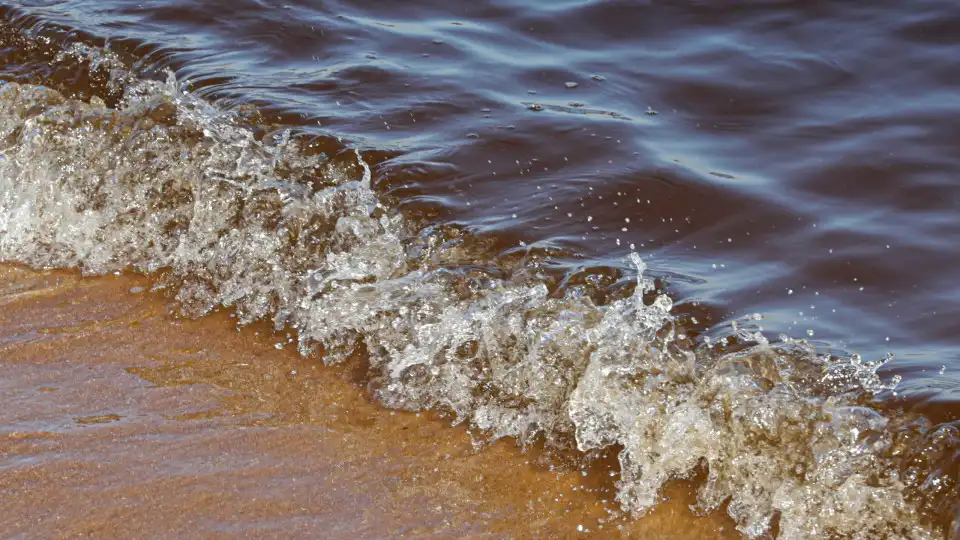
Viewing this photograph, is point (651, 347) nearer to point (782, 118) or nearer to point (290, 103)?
point (782, 118)

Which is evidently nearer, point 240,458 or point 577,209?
point 240,458

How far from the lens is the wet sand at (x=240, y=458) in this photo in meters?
2.20

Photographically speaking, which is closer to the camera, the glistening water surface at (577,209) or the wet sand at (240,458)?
the wet sand at (240,458)

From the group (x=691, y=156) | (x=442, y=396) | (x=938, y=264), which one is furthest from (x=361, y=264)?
(x=938, y=264)

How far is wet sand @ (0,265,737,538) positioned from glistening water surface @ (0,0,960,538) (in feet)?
0.35

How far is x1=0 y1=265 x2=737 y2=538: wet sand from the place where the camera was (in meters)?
2.20

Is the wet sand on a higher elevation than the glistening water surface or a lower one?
lower

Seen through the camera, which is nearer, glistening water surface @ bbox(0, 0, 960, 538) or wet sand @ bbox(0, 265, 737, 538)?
wet sand @ bbox(0, 265, 737, 538)

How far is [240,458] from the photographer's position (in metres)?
2.41

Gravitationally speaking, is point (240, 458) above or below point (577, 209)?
below

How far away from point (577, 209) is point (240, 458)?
1541 millimetres

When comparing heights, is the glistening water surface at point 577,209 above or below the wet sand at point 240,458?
above

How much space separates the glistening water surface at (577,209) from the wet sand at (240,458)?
11 cm

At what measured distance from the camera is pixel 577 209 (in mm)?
3455
